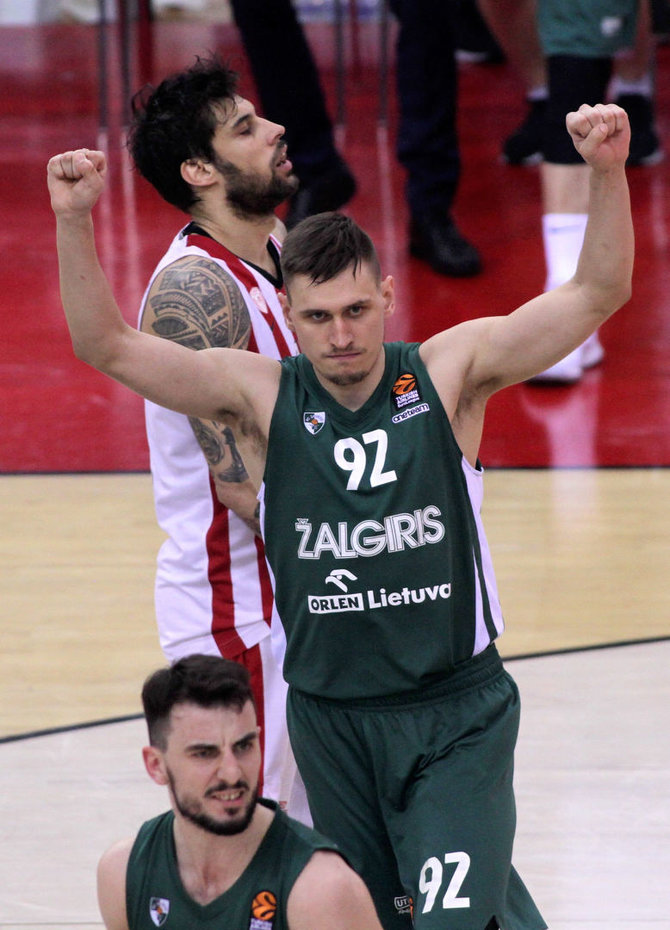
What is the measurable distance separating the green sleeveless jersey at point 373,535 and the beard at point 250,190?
24.9 inches

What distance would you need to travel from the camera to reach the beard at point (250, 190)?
10.1 ft

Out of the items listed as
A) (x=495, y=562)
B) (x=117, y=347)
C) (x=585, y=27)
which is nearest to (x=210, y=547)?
(x=117, y=347)

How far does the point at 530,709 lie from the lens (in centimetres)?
397

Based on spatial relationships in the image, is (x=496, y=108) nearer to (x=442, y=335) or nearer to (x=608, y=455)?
(x=608, y=455)

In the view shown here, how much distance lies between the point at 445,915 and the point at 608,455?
311 cm

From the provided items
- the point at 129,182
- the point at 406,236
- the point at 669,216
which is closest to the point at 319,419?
the point at 406,236

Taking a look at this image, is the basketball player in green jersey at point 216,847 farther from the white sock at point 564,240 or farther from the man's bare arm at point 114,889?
the white sock at point 564,240

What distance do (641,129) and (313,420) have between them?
6.31 meters

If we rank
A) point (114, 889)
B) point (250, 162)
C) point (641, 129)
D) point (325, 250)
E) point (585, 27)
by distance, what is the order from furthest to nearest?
1. point (641, 129)
2. point (585, 27)
3. point (250, 162)
4. point (325, 250)
5. point (114, 889)

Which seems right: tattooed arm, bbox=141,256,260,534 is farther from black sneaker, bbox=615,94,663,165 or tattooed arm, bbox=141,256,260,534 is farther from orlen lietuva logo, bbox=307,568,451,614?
black sneaker, bbox=615,94,663,165

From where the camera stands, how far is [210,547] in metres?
2.99

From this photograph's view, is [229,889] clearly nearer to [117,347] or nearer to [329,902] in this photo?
[329,902]

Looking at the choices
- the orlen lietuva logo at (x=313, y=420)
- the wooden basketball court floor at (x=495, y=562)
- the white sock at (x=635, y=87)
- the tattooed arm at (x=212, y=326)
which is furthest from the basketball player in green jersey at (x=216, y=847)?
the white sock at (x=635, y=87)

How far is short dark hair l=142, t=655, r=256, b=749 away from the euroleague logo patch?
0.26 m
